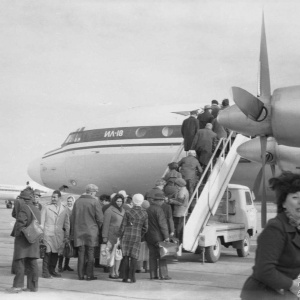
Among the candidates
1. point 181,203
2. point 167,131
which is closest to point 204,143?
point 181,203

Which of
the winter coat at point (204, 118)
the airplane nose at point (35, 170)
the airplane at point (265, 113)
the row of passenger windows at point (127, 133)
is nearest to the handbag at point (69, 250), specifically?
the airplane at point (265, 113)

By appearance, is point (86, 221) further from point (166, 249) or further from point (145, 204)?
point (166, 249)

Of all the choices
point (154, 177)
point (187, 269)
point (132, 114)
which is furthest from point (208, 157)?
point (132, 114)

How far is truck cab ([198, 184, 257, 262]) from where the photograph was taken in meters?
12.1

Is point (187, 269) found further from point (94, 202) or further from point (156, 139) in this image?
point (156, 139)

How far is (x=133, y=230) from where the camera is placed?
965cm

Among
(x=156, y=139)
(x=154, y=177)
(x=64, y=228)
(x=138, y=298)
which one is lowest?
(x=138, y=298)

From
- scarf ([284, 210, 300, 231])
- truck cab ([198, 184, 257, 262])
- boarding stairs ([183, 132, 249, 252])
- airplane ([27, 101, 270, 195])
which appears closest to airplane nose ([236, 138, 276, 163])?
boarding stairs ([183, 132, 249, 252])

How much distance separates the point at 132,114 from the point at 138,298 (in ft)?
40.6

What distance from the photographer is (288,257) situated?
342 centimetres

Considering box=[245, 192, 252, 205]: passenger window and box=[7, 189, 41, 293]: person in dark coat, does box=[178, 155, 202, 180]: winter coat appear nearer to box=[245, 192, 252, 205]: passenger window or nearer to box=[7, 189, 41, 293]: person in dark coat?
box=[245, 192, 252, 205]: passenger window

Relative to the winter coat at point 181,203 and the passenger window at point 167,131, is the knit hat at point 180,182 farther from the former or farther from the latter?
the passenger window at point 167,131

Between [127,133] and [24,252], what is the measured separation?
11.1 m

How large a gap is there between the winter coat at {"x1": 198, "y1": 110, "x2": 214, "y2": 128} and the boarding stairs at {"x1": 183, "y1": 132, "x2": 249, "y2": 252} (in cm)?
93
